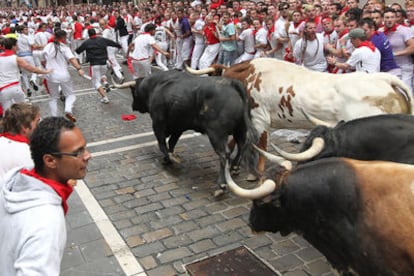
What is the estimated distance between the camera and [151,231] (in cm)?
541

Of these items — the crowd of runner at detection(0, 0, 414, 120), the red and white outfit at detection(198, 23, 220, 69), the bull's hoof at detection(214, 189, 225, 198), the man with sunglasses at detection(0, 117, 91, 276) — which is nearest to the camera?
the man with sunglasses at detection(0, 117, 91, 276)

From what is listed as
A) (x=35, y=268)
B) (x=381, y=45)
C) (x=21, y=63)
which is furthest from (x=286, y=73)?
(x=21, y=63)

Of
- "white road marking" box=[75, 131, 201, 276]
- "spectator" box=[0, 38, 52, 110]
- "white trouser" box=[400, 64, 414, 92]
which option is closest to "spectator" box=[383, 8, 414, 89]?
"white trouser" box=[400, 64, 414, 92]

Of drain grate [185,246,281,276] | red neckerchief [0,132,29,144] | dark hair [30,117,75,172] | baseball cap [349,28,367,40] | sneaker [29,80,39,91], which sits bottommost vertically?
sneaker [29,80,39,91]

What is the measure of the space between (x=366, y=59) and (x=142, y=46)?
6.83m

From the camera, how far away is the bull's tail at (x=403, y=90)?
539cm

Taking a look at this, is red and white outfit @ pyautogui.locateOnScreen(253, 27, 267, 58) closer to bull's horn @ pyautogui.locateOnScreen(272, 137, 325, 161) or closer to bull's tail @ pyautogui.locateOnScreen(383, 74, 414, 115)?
bull's tail @ pyautogui.locateOnScreen(383, 74, 414, 115)

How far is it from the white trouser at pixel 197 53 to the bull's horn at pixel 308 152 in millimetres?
10606

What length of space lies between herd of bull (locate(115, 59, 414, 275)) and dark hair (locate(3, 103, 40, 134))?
2.02m

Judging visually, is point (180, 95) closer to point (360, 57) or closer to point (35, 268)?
point (360, 57)

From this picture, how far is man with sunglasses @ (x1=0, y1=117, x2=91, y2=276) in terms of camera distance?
84.7 inches

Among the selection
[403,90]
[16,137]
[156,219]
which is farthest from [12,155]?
[403,90]

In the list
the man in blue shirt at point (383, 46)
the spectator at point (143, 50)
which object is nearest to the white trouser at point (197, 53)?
the spectator at point (143, 50)

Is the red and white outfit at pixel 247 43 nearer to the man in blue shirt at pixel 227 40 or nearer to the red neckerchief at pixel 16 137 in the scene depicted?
the man in blue shirt at pixel 227 40
